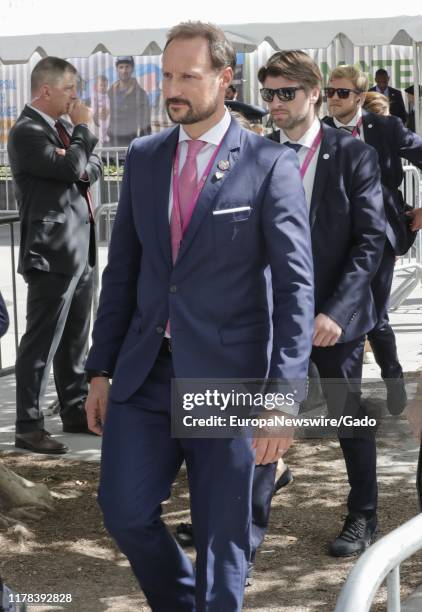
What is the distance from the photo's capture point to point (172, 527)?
5.87 meters

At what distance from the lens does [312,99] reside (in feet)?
17.4

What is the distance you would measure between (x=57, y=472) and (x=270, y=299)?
326 cm

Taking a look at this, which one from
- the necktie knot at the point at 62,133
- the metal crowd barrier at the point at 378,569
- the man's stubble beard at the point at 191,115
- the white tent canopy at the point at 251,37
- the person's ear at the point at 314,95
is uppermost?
the white tent canopy at the point at 251,37

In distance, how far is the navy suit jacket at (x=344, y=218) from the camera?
518 cm

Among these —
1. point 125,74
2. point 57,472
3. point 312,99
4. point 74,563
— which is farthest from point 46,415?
point 125,74

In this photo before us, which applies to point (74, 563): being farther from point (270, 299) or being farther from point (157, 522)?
point (270, 299)

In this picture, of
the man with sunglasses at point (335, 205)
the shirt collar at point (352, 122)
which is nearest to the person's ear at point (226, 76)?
the man with sunglasses at point (335, 205)

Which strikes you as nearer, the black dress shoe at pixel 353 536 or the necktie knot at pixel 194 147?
the necktie knot at pixel 194 147

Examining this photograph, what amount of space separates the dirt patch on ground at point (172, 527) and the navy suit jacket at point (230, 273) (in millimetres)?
1419

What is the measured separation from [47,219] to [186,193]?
10.8ft

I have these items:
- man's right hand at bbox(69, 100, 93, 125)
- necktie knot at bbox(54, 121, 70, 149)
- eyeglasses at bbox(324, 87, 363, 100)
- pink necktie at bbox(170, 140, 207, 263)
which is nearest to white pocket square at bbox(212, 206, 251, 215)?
pink necktie at bbox(170, 140, 207, 263)

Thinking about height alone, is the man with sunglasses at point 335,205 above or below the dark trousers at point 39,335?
above

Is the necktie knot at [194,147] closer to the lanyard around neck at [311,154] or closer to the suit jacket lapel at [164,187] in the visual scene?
the suit jacket lapel at [164,187]

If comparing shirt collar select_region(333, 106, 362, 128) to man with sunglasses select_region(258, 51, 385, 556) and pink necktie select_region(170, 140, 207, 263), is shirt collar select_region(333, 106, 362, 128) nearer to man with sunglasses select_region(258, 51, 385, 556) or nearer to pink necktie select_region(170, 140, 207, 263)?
man with sunglasses select_region(258, 51, 385, 556)
